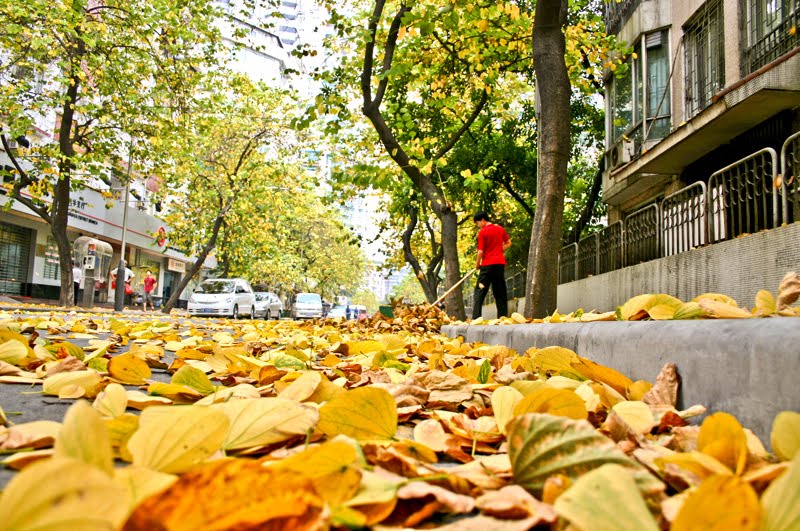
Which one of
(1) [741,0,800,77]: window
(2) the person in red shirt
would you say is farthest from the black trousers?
(1) [741,0,800,77]: window

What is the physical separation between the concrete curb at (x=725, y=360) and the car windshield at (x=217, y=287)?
24559 millimetres

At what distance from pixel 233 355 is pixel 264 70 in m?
75.4

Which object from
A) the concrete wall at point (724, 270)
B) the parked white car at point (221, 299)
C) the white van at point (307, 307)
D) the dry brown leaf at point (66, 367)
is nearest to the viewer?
the dry brown leaf at point (66, 367)

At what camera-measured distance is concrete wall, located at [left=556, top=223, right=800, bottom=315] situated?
20.1ft

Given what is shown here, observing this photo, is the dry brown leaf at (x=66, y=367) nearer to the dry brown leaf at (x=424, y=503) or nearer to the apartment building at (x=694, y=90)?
the dry brown leaf at (x=424, y=503)

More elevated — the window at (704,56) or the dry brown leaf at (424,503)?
the window at (704,56)

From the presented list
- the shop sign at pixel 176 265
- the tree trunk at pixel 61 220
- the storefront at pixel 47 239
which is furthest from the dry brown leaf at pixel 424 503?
the shop sign at pixel 176 265

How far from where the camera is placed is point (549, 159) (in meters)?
6.01

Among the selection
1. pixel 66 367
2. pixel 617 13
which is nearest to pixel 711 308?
pixel 66 367

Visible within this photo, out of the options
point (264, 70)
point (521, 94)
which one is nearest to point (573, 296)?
point (521, 94)

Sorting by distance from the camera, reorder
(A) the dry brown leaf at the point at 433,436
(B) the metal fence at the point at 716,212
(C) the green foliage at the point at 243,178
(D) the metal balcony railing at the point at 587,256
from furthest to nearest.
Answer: (C) the green foliage at the point at 243,178 < (D) the metal balcony railing at the point at 587,256 < (B) the metal fence at the point at 716,212 < (A) the dry brown leaf at the point at 433,436

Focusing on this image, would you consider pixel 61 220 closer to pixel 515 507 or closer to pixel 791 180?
pixel 791 180

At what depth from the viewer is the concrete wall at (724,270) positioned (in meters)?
6.14

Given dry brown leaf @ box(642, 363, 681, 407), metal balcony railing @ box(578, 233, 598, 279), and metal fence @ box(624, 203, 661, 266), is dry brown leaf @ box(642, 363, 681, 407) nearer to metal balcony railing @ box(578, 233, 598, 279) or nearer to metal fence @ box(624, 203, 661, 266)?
metal fence @ box(624, 203, 661, 266)
